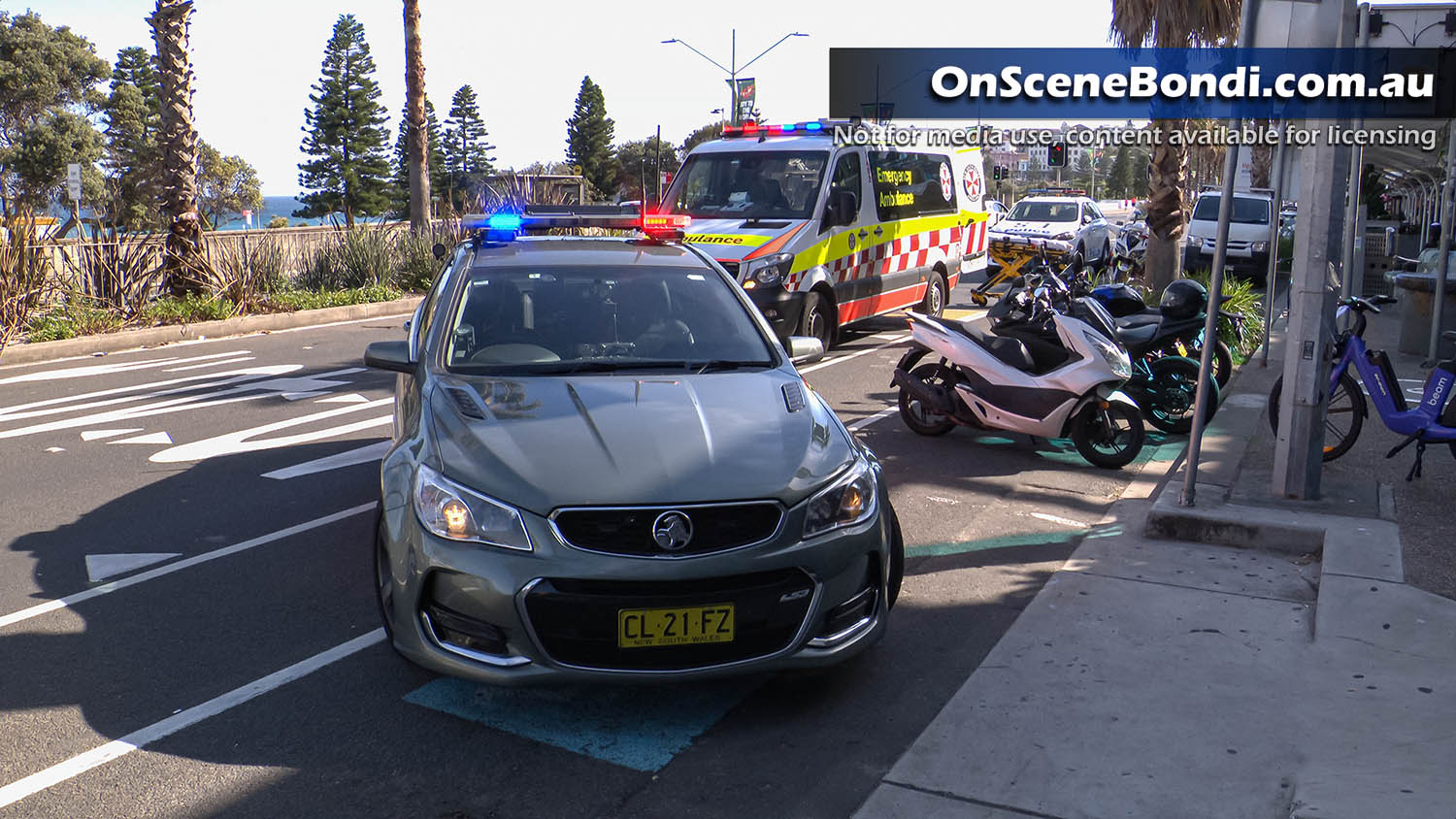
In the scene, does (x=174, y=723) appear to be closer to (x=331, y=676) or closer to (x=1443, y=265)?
(x=331, y=676)

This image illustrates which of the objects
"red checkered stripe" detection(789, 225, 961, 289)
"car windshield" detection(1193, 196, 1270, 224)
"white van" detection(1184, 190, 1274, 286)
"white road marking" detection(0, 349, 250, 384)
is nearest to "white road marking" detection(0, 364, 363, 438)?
"white road marking" detection(0, 349, 250, 384)

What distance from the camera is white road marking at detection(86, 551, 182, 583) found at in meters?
5.56

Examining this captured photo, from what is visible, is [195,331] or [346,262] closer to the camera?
[195,331]

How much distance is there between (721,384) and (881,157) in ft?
30.6

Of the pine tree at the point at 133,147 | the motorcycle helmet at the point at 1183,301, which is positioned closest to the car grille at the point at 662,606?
the motorcycle helmet at the point at 1183,301

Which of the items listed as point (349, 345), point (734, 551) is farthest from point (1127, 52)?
point (734, 551)

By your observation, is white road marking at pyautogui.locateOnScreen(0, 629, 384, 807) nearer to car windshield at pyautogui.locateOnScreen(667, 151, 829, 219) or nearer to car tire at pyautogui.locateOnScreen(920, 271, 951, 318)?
car windshield at pyautogui.locateOnScreen(667, 151, 829, 219)

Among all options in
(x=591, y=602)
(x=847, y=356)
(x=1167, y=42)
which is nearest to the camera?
(x=591, y=602)

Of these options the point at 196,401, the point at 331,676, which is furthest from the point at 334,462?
the point at 331,676

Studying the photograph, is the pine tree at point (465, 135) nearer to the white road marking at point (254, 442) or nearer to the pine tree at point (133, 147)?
the pine tree at point (133, 147)

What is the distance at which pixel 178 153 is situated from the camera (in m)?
16.0

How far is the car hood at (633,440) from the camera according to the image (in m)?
3.89

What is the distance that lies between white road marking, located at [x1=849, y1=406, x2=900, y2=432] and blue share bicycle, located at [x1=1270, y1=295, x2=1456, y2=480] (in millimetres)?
2862

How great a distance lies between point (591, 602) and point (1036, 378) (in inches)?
202
